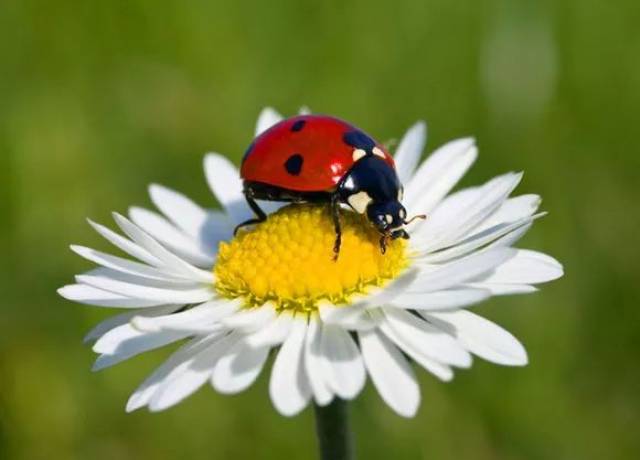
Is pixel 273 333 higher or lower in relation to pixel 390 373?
higher

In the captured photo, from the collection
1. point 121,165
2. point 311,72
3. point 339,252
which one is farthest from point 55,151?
point 339,252

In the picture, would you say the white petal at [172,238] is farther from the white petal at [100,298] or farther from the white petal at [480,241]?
the white petal at [480,241]

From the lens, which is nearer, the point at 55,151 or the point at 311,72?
the point at 55,151

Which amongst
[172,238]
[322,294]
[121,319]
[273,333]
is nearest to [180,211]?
[172,238]

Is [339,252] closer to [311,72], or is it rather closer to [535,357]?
[535,357]

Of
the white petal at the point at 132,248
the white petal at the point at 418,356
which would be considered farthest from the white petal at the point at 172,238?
the white petal at the point at 418,356

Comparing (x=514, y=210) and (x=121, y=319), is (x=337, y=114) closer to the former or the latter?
(x=514, y=210)
